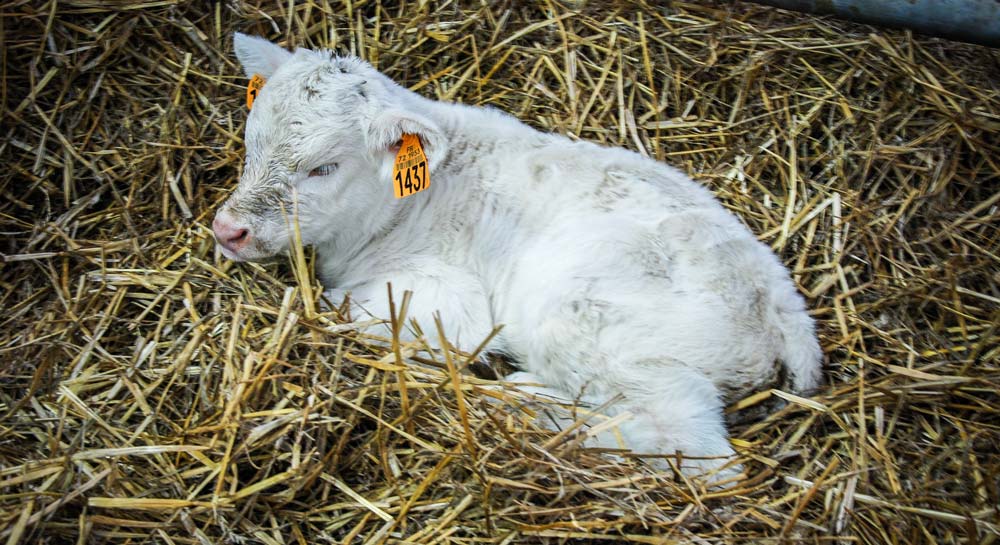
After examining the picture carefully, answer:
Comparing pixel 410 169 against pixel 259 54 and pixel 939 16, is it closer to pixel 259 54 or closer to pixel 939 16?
pixel 259 54

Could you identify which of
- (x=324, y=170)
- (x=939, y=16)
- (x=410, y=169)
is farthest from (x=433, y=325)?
(x=939, y=16)

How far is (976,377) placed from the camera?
143 inches

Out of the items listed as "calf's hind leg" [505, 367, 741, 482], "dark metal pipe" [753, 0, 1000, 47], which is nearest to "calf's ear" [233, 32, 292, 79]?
"calf's hind leg" [505, 367, 741, 482]

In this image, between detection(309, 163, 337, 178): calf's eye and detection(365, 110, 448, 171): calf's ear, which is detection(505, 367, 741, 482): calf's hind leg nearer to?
detection(365, 110, 448, 171): calf's ear

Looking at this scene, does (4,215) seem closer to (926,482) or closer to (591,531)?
(591,531)

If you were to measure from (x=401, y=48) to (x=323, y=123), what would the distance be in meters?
1.54

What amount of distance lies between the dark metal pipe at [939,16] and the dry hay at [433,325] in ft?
2.33

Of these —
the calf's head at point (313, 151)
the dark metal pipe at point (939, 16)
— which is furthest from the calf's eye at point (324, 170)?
the dark metal pipe at point (939, 16)

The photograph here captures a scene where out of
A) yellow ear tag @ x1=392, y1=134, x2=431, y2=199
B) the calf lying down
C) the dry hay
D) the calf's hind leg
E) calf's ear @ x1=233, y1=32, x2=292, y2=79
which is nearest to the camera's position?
the dry hay

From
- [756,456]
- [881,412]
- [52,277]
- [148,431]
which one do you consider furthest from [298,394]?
[881,412]

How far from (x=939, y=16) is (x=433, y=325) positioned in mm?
2995

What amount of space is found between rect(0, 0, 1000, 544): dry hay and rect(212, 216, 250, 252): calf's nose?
269 mm

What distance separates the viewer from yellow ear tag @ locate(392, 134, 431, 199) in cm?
388

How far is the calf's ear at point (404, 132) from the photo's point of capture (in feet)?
12.4
